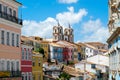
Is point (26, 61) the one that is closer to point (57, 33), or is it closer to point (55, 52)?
point (55, 52)

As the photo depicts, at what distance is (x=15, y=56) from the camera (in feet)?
135

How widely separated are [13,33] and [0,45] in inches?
158

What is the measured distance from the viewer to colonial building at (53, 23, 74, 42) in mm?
172250

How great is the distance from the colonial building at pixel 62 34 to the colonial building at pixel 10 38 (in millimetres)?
128000

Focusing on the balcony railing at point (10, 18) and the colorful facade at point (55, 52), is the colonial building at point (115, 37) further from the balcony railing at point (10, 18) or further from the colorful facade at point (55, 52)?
the colorful facade at point (55, 52)

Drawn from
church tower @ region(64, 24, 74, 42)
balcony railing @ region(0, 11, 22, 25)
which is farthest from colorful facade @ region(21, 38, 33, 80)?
church tower @ region(64, 24, 74, 42)

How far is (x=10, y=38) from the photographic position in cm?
3934

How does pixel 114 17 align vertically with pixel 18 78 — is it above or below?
above

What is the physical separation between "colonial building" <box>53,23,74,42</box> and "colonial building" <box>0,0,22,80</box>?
128m

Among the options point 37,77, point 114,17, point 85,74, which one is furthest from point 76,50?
point 114,17

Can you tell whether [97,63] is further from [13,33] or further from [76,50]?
[13,33]

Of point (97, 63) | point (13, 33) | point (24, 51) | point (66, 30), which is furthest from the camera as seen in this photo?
point (66, 30)

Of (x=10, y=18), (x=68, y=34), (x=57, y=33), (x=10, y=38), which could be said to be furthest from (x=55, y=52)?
(x=10, y=18)

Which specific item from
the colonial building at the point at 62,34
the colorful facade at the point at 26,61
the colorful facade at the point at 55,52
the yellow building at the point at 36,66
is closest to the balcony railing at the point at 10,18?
the colorful facade at the point at 26,61
